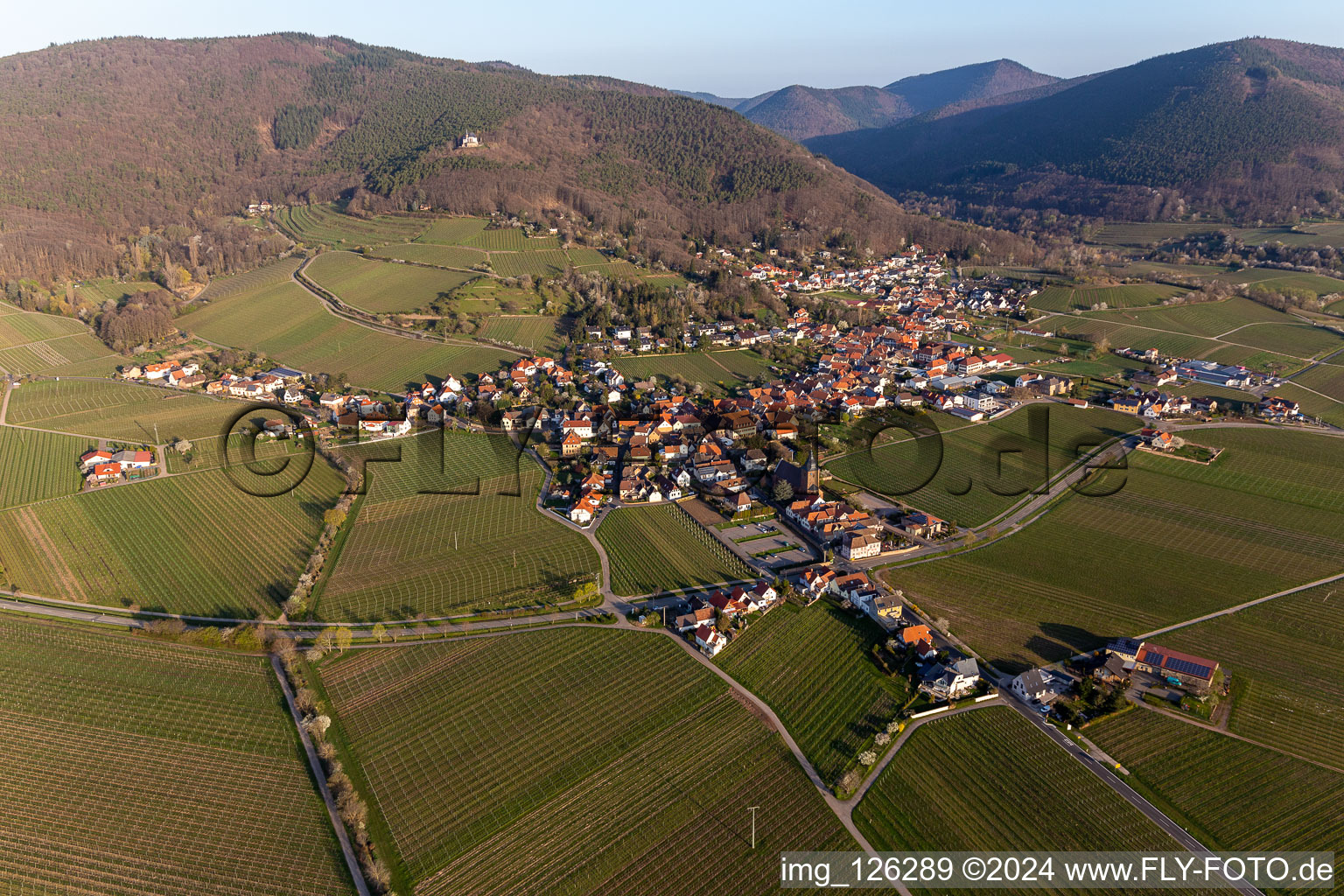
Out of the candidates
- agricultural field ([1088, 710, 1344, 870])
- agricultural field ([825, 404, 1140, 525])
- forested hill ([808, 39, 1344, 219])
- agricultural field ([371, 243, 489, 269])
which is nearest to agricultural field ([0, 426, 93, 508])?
agricultural field ([825, 404, 1140, 525])

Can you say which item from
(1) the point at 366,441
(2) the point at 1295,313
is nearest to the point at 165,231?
(1) the point at 366,441

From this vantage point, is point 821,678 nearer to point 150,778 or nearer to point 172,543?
point 150,778

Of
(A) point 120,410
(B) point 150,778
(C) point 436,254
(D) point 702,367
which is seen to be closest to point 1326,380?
(D) point 702,367

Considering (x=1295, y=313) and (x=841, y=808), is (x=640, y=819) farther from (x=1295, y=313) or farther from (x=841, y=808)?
(x=1295, y=313)

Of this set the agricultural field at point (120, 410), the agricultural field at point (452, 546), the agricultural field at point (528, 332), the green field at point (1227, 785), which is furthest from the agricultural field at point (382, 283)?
the green field at point (1227, 785)

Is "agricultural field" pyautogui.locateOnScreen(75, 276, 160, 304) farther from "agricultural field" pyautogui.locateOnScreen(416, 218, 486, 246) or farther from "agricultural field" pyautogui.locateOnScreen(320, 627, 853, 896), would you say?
"agricultural field" pyautogui.locateOnScreen(320, 627, 853, 896)

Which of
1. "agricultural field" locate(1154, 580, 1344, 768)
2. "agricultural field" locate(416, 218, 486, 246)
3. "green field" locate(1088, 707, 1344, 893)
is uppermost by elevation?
"agricultural field" locate(416, 218, 486, 246)

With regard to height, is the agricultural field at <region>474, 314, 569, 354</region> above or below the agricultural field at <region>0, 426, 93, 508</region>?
above
